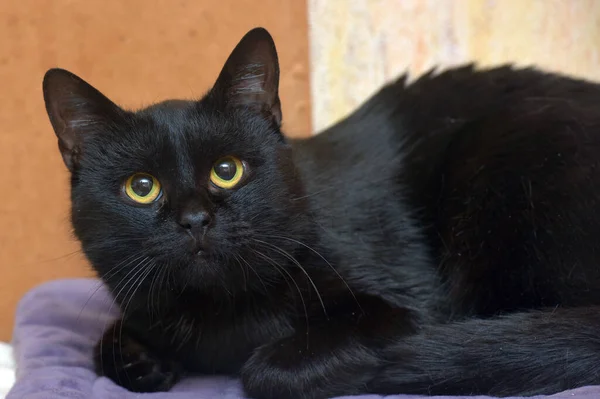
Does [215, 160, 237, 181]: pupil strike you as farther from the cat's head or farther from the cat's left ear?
the cat's left ear

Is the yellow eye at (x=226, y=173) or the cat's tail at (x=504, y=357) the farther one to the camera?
the yellow eye at (x=226, y=173)

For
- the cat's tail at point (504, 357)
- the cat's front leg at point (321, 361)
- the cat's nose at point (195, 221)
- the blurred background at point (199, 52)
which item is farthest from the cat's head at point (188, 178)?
the blurred background at point (199, 52)

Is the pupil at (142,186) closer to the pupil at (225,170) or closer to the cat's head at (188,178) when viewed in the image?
the cat's head at (188,178)

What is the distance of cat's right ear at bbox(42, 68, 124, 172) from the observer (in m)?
1.11

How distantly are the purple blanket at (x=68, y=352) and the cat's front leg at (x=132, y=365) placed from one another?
27mm

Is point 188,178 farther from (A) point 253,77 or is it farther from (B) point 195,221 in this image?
(A) point 253,77

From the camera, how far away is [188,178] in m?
1.06

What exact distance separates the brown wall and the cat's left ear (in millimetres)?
673

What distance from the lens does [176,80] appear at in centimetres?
191

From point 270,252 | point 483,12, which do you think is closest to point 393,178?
point 270,252

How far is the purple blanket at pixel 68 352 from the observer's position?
1105 mm

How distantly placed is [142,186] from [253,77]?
0.31 meters

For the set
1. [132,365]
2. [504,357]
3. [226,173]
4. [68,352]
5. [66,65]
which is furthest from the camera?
[66,65]

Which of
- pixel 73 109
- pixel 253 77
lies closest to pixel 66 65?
pixel 73 109
